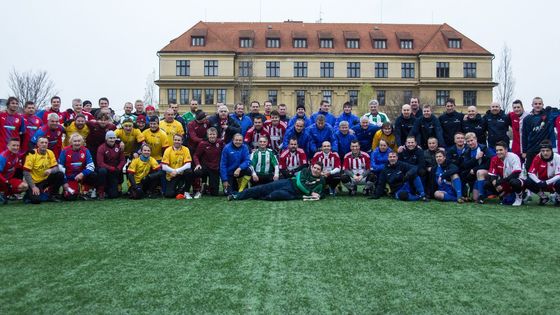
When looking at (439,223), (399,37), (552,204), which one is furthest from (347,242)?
(399,37)

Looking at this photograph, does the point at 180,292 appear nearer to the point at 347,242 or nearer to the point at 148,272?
the point at 148,272

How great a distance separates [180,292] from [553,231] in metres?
4.91

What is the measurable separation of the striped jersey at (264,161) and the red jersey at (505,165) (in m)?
4.32

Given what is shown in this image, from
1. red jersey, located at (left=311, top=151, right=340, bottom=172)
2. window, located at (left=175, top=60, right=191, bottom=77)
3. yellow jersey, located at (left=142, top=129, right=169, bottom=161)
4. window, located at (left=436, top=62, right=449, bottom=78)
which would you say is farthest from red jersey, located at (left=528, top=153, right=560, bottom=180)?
window, located at (left=436, top=62, right=449, bottom=78)

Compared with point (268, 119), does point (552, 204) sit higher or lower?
lower

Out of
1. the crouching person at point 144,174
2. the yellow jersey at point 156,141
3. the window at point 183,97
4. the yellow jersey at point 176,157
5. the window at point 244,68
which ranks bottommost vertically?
the crouching person at point 144,174

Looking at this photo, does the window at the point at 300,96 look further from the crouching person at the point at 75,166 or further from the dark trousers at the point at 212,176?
the crouching person at the point at 75,166

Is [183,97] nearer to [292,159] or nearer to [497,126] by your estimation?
[292,159]

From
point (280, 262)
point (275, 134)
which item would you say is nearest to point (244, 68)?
point (275, 134)

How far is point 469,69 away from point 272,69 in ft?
71.3

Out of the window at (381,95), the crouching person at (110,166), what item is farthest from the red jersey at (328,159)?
the window at (381,95)

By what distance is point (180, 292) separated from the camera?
3486 millimetres

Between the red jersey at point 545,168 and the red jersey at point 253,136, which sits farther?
the red jersey at point 253,136

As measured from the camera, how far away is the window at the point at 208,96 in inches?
1912
